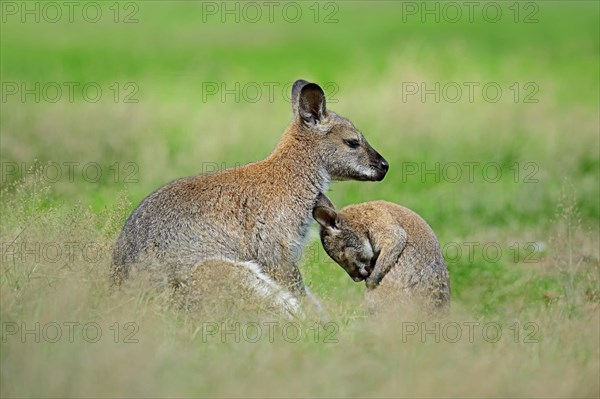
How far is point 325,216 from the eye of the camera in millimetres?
8805

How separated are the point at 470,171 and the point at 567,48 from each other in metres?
18.0

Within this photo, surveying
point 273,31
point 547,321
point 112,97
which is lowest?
point 273,31

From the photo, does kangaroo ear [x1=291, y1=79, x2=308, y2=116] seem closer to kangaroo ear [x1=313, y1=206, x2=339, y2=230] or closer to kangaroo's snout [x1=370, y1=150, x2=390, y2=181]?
kangaroo's snout [x1=370, y1=150, x2=390, y2=181]

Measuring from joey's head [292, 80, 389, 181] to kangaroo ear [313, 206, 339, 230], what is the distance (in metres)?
0.53

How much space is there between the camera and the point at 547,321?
7.97 m

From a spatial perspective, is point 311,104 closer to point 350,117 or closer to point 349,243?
point 349,243

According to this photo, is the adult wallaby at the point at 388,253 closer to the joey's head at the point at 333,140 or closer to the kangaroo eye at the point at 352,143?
the joey's head at the point at 333,140

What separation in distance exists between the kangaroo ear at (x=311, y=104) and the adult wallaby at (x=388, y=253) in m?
0.66

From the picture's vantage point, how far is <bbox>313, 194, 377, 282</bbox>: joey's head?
887 centimetres

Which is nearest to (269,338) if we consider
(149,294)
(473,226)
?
(149,294)

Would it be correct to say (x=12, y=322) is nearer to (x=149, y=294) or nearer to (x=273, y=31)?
(x=149, y=294)

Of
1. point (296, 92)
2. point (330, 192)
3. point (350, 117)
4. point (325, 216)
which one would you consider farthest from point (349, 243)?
point (350, 117)

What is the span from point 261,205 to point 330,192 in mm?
6309

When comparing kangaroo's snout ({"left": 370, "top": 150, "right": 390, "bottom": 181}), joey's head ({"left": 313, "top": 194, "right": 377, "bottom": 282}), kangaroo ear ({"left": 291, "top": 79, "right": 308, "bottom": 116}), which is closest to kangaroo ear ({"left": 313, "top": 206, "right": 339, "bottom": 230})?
joey's head ({"left": 313, "top": 194, "right": 377, "bottom": 282})
